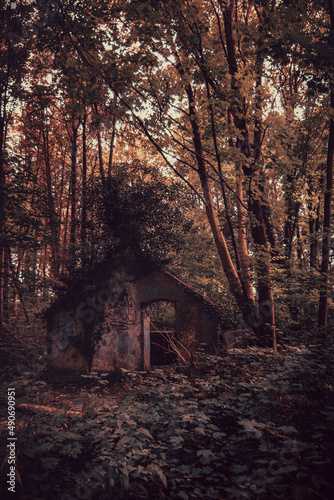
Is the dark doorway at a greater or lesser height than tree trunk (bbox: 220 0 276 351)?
lesser

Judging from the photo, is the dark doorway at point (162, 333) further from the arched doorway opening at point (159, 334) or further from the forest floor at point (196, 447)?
the forest floor at point (196, 447)

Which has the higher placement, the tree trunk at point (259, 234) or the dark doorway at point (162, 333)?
the tree trunk at point (259, 234)

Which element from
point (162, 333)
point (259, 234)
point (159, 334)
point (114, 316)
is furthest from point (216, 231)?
point (159, 334)

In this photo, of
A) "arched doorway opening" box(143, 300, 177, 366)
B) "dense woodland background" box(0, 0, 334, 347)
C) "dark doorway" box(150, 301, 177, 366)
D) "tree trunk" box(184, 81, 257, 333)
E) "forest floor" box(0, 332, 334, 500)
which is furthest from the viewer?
"dark doorway" box(150, 301, 177, 366)

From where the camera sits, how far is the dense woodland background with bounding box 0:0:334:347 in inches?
211

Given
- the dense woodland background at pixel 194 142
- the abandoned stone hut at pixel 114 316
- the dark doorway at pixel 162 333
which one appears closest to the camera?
the dense woodland background at pixel 194 142

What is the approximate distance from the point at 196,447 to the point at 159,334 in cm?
955

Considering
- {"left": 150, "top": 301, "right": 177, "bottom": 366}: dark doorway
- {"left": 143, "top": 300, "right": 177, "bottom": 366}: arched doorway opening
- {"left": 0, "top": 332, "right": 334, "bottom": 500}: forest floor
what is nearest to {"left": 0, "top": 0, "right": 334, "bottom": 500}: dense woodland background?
{"left": 0, "top": 332, "right": 334, "bottom": 500}: forest floor

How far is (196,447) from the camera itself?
12.3ft

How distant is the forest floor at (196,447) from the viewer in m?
2.44

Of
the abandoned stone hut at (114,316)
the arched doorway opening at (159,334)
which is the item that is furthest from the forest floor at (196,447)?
the abandoned stone hut at (114,316)

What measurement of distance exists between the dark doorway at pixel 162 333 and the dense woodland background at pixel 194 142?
2409 mm

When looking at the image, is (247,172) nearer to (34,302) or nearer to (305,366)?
(305,366)

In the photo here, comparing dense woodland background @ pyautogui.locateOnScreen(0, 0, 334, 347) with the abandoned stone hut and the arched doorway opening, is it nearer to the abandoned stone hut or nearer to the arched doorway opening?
the abandoned stone hut
